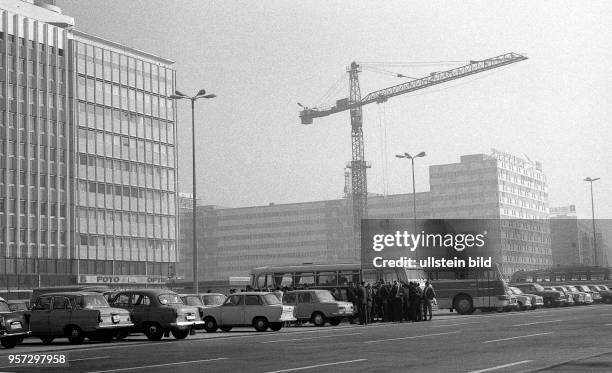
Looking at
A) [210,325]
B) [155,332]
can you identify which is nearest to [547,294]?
[210,325]

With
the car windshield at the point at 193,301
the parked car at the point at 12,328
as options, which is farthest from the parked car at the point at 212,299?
the parked car at the point at 12,328

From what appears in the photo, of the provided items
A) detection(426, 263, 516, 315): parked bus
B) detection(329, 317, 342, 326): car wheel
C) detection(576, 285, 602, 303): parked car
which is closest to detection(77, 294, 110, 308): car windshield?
detection(329, 317, 342, 326): car wheel

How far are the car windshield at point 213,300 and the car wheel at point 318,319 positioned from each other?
3.87 m

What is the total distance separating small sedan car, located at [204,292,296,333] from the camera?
34656mm

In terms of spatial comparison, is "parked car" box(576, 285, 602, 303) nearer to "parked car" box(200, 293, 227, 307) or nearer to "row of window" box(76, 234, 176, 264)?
"parked car" box(200, 293, 227, 307)

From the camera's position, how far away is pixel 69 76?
298 ft

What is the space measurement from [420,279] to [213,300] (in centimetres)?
1424

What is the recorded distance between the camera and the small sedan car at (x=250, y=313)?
114ft

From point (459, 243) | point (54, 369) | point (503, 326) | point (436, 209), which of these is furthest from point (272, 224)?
point (54, 369)

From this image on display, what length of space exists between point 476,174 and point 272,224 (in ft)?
135

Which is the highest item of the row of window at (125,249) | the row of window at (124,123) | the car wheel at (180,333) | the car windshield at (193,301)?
the row of window at (124,123)

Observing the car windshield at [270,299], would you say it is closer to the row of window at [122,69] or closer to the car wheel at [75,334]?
the car wheel at [75,334]

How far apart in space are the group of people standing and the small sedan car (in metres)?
6.33

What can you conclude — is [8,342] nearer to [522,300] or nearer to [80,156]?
[522,300]
